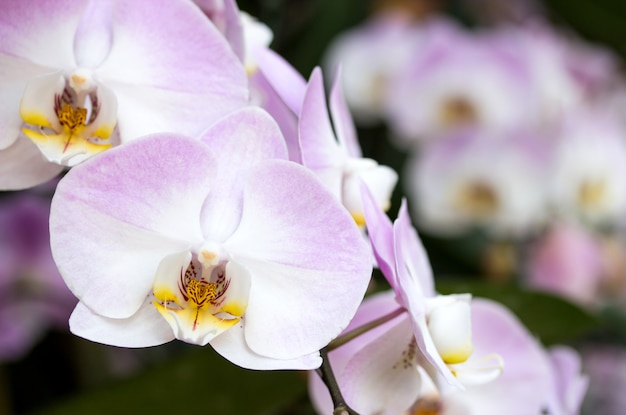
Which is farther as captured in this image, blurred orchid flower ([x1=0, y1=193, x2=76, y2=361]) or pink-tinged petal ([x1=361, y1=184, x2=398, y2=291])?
blurred orchid flower ([x1=0, y1=193, x2=76, y2=361])

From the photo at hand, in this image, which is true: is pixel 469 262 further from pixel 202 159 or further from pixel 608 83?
pixel 202 159

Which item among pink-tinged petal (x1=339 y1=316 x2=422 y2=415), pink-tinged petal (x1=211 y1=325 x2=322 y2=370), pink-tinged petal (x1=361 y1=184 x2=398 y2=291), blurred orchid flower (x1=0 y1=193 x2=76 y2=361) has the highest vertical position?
pink-tinged petal (x1=361 y1=184 x2=398 y2=291)

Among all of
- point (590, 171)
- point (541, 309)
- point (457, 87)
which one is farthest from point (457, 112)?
point (541, 309)

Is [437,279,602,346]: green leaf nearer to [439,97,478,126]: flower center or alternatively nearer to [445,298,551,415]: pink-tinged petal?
[445,298,551,415]: pink-tinged petal

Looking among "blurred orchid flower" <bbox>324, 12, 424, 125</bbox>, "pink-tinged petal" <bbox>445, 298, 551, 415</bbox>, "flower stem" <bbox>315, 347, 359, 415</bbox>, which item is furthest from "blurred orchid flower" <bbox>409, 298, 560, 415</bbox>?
"blurred orchid flower" <bbox>324, 12, 424, 125</bbox>

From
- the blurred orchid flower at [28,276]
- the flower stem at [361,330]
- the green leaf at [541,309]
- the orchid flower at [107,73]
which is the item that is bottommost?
the blurred orchid flower at [28,276]

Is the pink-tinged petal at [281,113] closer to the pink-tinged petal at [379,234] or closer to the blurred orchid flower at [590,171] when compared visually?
the pink-tinged petal at [379,234]

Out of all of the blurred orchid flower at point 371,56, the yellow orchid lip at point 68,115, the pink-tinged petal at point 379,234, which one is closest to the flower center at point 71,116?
the yellow orchid lip at point 68,115
